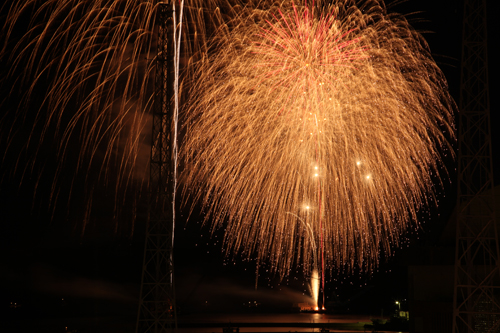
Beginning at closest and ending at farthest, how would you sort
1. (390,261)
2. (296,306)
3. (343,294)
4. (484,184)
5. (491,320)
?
(484,184) < (491,320) < (390,261) < (343,294) < (296,306)

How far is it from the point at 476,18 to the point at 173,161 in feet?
44.7

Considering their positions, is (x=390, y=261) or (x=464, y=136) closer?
(x=464, y=136)

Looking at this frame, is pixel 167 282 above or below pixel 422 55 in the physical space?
below

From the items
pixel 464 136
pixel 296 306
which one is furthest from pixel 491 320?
pixel 296 306

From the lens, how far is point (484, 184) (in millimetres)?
22969

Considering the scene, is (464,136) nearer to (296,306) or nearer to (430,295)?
(430,295)

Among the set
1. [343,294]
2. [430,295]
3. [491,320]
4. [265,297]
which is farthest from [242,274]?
[491,320]

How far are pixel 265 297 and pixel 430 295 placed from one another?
112 m

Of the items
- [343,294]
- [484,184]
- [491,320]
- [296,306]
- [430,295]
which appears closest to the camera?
[484,184]

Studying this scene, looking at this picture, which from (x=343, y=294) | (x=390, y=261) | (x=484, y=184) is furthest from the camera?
(x=343, y=294)

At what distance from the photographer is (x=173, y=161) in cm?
2381

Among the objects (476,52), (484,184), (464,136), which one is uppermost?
(476,52)

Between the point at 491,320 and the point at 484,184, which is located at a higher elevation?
the point at 484,184

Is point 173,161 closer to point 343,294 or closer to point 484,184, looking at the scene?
point 484,184
